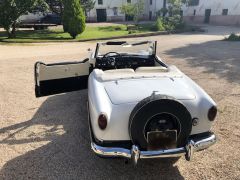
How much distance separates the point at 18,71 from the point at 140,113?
775 cm

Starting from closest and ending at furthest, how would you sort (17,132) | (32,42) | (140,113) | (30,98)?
(140,113)
(17,132)
(30,98)
(32,42)

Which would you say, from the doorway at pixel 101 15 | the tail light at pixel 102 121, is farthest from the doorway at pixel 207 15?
the tail light at pixel 102 121

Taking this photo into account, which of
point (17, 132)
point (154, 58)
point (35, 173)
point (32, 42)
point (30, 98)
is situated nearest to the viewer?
point (35, 173)

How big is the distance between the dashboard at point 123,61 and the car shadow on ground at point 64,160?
1.30 meters

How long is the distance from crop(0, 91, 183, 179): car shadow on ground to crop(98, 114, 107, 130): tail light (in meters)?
0.84

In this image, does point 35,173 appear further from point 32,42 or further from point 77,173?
point 32,42

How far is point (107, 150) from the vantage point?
3553mm

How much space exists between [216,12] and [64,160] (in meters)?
40.9

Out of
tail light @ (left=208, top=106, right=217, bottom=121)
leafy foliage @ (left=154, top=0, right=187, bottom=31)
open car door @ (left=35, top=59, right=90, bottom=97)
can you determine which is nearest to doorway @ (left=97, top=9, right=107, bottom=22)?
leafy foliage @ (left=154, top=0, right=187, bottom=31)

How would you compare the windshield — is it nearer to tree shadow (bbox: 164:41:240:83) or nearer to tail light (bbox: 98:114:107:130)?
tail light (bbox: 98:114:107:130)

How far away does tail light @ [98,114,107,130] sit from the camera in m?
3.54


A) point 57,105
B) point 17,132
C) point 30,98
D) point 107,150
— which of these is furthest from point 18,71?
point 107,150

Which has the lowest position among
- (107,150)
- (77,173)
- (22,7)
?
(77,173)

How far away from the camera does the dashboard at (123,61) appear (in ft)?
19.8
